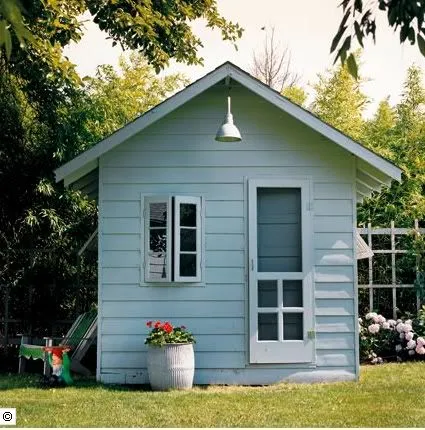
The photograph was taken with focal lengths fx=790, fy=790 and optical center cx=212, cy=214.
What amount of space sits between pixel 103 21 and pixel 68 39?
3.92 feet

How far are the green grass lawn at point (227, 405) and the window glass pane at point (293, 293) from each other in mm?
999

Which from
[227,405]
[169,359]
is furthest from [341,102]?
[227,405]

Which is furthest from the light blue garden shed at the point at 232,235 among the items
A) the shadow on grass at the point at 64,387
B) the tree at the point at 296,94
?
the tree at the point at 296,94

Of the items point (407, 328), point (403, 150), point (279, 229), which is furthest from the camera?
point (403, 150)

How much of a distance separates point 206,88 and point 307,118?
1.27 metres

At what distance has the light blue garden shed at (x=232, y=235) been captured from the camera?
378 inches

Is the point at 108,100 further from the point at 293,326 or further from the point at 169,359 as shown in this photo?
the point at 169,359

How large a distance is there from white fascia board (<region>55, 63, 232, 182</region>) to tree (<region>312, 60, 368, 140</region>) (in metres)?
10.9

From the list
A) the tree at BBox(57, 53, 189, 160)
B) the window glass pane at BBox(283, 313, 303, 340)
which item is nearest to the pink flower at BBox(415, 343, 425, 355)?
the window glass pane at BBox(283, 313, 303, 340)

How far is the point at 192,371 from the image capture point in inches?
363

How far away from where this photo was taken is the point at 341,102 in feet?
69.1

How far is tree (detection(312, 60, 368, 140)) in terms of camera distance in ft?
67.4

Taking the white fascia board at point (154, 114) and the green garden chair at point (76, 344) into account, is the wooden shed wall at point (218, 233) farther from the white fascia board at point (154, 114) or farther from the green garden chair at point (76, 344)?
the green garden chair at point (76, 344)

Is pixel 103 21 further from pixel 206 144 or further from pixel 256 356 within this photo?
pixel 256 356
